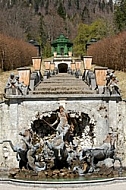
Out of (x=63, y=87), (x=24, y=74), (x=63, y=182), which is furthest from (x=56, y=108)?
(x=63, y=182)

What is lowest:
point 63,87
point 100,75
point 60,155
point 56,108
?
point 60,155

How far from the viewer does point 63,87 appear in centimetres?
2842

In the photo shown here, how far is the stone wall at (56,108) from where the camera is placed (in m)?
23.0

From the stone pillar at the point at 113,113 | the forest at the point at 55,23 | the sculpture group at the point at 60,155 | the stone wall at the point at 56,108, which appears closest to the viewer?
the sculpture group at the point at 60,155

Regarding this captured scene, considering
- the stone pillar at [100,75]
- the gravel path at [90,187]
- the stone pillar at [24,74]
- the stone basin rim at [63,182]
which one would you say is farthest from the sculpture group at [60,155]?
the stone pillar at [24,74]

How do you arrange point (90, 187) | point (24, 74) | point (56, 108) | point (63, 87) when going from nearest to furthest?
point (90, 187)
point (56, 108)
point (24, 74)
point (63, 87)

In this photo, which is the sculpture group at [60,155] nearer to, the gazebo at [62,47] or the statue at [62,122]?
the statue at [62,122]

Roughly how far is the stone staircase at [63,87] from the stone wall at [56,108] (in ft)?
8.78

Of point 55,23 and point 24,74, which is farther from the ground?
point 55,23

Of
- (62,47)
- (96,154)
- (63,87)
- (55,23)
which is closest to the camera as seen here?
(96,154)

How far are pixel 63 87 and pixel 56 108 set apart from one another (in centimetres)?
555

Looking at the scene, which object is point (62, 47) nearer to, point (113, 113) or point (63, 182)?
point (113, 113)

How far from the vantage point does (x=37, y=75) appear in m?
31.0

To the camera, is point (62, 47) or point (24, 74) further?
point (62, 47)
